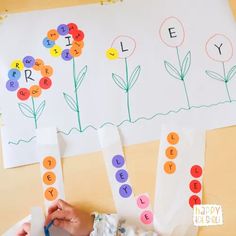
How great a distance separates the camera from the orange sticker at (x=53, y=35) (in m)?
0.75

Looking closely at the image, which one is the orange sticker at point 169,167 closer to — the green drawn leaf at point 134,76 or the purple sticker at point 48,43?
the green drawn leaf at point 134,76

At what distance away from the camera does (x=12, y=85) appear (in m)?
0.71

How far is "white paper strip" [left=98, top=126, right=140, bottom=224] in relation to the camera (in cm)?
65

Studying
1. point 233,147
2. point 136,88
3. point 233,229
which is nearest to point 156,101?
point 136,88

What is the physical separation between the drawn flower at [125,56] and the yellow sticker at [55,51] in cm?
10

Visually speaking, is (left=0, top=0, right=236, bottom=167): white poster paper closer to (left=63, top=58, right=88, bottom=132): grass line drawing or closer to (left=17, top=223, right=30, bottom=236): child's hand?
(left=63, top=58, right=88, bottom=132): grass line drawing

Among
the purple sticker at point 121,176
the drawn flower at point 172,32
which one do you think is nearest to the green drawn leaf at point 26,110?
the purple sticker at point 121,176

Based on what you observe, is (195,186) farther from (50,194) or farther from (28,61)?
(28,61)

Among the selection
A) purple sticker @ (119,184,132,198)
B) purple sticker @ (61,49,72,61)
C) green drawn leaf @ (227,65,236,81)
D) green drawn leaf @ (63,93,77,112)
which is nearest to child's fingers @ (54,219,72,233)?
purple sticker @ (119,184,132,198)

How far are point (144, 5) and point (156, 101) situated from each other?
226 mm

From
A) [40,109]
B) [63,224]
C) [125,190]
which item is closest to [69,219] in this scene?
[63,224]

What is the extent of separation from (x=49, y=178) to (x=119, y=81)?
→ 0.24m

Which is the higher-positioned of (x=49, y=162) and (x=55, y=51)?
(x=55, y=51)

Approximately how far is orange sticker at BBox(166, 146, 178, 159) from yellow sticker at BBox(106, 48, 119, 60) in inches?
8.6
